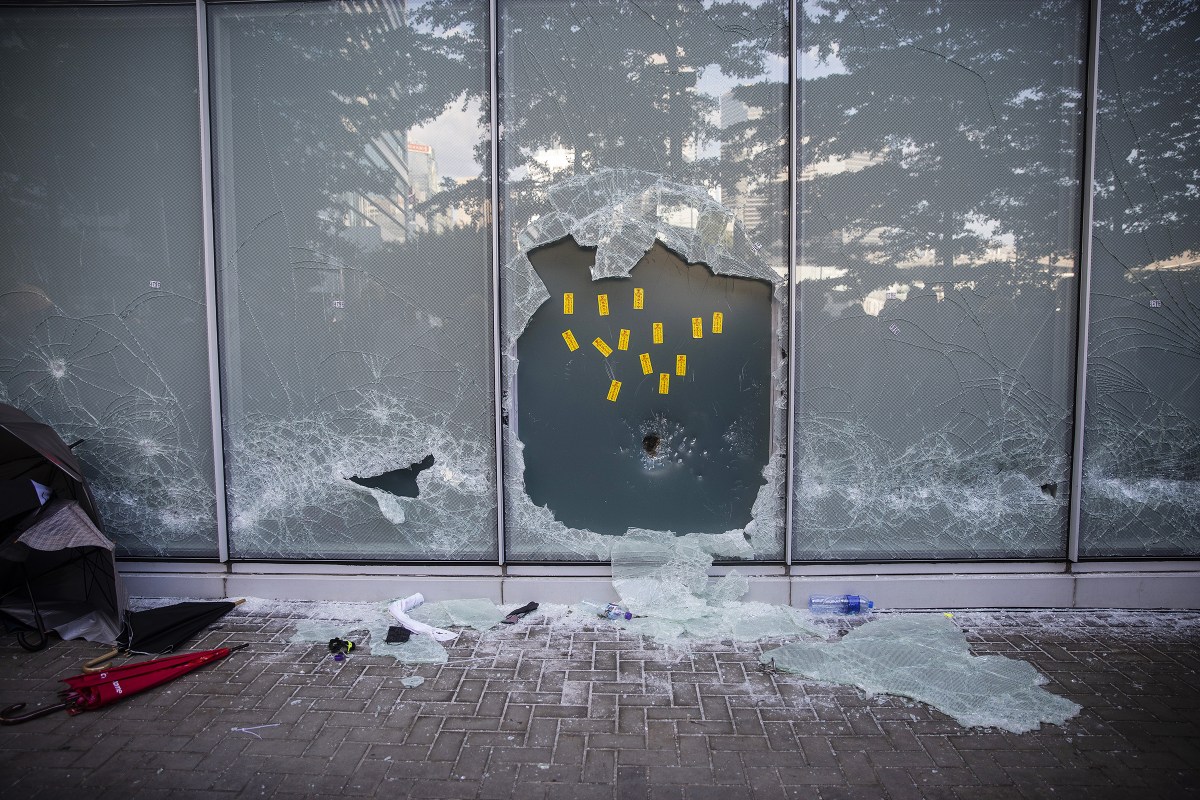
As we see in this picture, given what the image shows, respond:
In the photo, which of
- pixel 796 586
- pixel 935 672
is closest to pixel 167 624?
pixel 796 586

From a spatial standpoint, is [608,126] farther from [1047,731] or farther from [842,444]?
[1047,731]

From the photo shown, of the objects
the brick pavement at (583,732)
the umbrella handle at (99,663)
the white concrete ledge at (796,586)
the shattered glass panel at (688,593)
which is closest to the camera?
the brick pavement at (583,732)

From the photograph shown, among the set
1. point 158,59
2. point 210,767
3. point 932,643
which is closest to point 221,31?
point 158,59

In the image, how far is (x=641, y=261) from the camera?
458cm

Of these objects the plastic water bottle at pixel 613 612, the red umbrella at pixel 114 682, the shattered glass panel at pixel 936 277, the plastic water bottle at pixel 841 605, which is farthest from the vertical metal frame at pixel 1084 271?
the red umbrella at pixel 114 682

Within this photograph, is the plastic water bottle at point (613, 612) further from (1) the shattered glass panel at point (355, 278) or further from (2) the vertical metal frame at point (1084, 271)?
(2) the vertical metal frame at point (1084, 271)

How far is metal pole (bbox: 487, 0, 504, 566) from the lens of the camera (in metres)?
4.40

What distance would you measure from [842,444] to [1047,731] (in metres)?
2.06

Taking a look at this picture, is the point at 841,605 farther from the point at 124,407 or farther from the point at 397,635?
the point at 124,407

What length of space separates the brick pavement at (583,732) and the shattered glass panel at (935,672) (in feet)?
0.31

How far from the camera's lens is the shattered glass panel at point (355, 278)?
14.8ft

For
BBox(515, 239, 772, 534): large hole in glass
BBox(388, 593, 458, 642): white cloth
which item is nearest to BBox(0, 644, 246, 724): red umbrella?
BBox(388, 593, 458, 642): white cloth

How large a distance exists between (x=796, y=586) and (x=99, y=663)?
4536 millimetres

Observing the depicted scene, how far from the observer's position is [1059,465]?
4.68 m
